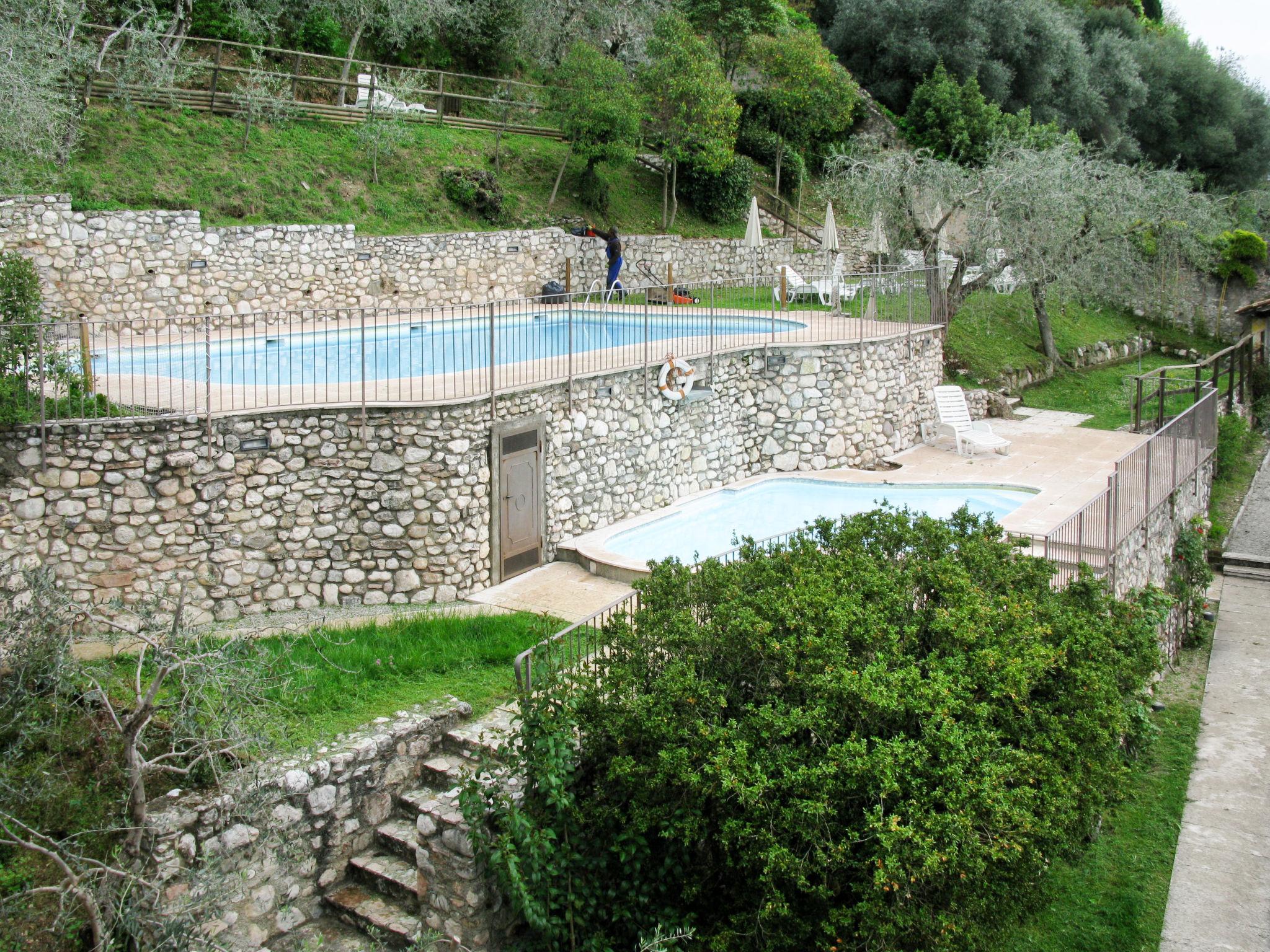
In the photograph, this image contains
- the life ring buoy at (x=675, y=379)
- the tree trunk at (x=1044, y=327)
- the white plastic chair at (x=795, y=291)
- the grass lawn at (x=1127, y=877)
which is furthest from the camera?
the tree trunk at (x=1044, y=327)

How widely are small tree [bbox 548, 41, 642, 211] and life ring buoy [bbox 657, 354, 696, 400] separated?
40.4ft

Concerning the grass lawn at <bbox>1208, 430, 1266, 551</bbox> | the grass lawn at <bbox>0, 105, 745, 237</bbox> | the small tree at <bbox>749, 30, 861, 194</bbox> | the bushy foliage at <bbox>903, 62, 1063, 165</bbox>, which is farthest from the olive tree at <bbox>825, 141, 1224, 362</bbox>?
the bushy foliage at <bbox>903, 62, 1063, 165</bbox>

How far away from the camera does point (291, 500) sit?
42.7 feet

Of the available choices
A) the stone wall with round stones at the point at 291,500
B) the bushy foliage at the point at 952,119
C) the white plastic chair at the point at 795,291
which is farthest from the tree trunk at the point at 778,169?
the stone wall with round stones at the point at 291,500

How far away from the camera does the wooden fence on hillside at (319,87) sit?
2420 cm

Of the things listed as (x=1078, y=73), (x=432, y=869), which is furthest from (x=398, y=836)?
(x=1078, y=73)

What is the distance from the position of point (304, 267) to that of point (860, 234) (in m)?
17.4

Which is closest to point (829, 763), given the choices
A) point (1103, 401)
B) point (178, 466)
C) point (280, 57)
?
point (178, 466)

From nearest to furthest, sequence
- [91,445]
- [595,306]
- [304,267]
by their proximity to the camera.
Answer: [91,445] < [595,306] < [304,267]

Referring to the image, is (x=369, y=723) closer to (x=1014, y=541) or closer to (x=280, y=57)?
(x=1014, y=541)

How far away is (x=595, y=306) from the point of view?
19.8 m

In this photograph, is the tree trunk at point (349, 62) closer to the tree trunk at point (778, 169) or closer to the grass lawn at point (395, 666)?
the tree trunk at point (778, 169)

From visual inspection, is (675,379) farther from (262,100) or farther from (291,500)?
(262,100)

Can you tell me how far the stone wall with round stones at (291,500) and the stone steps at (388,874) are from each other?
343 cm
